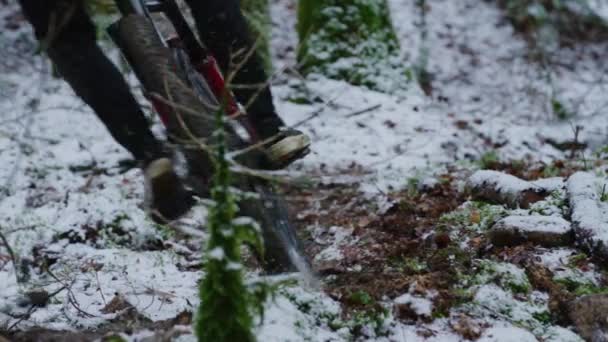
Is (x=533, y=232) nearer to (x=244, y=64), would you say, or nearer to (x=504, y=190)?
(x=504, y=190)

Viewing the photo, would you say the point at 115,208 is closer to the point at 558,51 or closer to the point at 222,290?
the point at 222,290

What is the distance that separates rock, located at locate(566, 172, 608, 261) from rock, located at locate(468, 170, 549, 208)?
164mm

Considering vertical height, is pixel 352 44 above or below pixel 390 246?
above

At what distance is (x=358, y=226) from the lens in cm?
318

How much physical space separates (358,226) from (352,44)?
2.94 meters

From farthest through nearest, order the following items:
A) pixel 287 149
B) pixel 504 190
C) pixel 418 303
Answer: pixel 504 190, pixel 287 149, pixel 418 303

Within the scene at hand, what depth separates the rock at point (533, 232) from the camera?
258 cm

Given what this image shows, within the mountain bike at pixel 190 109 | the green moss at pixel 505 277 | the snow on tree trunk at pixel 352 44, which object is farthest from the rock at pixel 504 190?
the snow on tree trunk at pixel 352 44

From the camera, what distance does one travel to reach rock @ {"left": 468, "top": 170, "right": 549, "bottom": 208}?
2975 millimetres

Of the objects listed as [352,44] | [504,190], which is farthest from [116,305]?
[352,44]

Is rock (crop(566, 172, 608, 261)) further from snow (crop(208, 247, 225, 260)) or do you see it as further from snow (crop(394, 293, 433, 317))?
snow (crop(208, 247, 225, 260))

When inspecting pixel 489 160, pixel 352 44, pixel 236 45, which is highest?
pixel 236 45

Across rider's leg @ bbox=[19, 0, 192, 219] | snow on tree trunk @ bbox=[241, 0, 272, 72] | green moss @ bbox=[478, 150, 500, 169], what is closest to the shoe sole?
rider's leg @ bbox=[19, 0, 192, 219]

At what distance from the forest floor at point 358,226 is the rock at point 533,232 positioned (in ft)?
0.04
